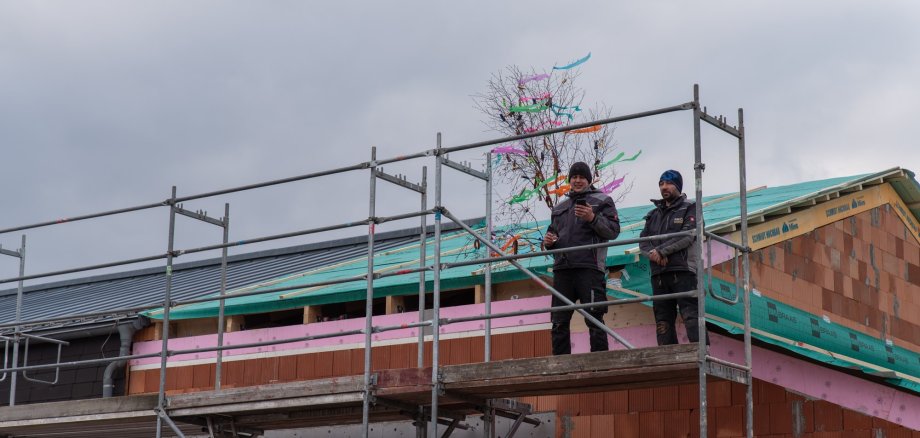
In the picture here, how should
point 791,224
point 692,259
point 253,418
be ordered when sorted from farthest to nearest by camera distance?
point 791,224, point 253,418, point 692,259

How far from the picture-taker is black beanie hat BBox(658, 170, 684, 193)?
36.7 feet

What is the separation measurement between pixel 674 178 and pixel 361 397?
3180mm

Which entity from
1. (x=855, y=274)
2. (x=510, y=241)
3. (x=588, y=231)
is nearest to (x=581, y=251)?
(x=588, y=231)

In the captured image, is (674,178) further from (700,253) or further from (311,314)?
(311,314)

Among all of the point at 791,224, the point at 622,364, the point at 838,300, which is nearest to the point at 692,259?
the point at 622,364

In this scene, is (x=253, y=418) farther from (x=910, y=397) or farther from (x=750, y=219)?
(x=910, y=397)

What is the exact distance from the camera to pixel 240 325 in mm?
15570

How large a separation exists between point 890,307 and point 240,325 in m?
7.37

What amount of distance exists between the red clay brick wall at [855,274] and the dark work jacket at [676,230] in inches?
74.1

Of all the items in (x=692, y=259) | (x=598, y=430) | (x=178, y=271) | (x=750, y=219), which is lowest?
(x=598, y=430)

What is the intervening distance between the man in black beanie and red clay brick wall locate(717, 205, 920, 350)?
1831 mm

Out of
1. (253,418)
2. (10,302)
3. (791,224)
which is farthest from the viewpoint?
(10,302)

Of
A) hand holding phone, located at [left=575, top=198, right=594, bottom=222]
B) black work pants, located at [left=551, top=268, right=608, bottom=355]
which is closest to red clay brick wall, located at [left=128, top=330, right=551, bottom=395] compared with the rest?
black work pants, located at [left=551, top=268, right=608, bottom=355]

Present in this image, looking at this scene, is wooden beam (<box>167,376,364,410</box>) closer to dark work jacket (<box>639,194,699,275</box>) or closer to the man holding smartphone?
the man holding smartphone
